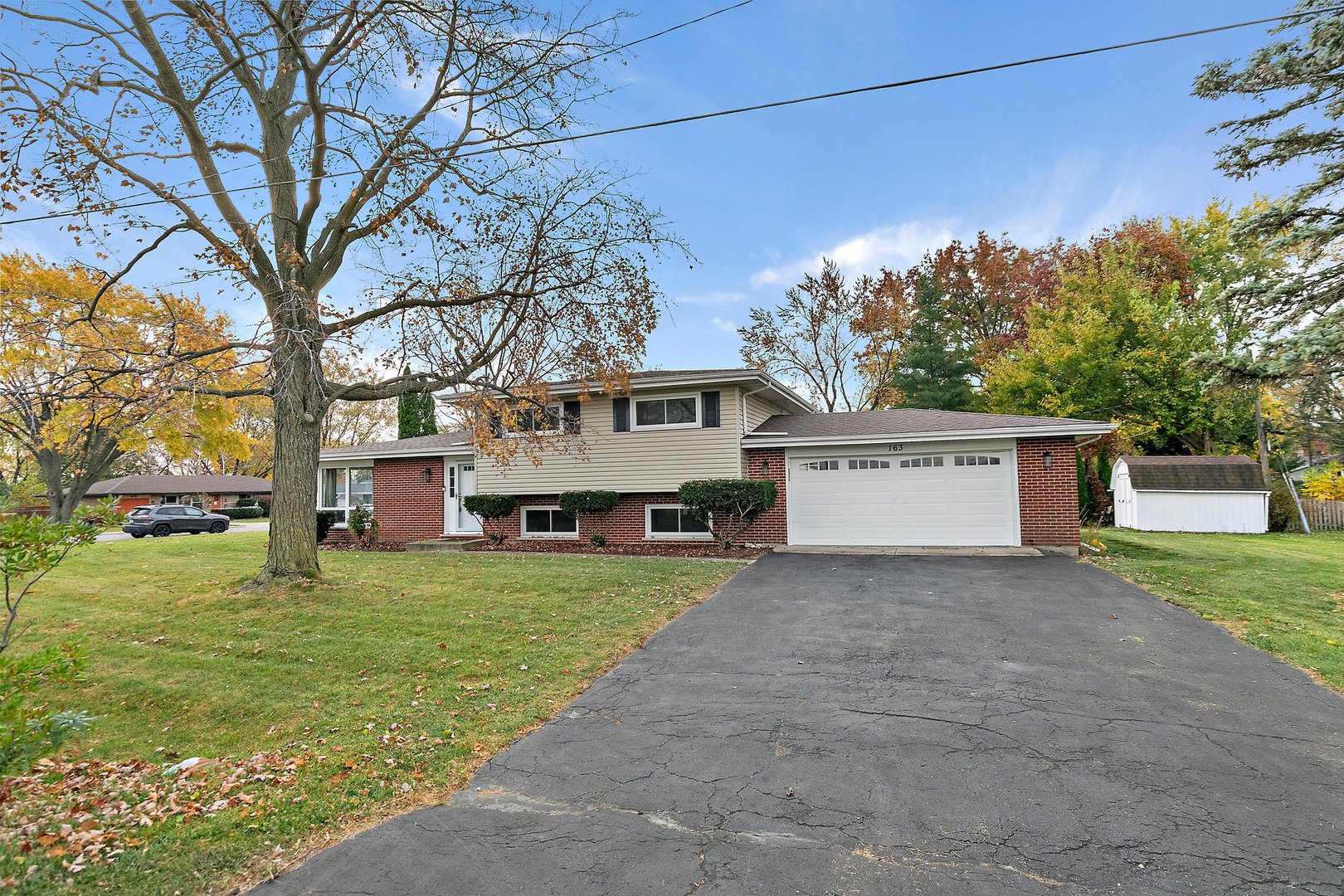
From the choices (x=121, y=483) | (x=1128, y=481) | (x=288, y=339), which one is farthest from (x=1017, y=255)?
(x=121, y=483)

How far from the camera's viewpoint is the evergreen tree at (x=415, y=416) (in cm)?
2594

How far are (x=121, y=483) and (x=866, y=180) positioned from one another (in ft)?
147

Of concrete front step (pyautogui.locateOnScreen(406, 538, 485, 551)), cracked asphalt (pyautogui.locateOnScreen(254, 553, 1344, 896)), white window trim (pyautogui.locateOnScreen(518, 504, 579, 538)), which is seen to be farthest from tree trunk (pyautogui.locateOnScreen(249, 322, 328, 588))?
white window trim (pyautogui.locateOnScreen(518, 504, 579, 538))

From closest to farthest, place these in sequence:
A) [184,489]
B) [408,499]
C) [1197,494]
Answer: [408,499] → [1197,494] → [184,489]

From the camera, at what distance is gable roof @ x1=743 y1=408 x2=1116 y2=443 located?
12.4 metres

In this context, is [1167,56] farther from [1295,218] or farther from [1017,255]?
[1017,255]

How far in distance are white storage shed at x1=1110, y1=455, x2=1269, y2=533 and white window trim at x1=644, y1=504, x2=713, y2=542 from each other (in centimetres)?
1567

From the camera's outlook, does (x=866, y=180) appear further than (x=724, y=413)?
Yes

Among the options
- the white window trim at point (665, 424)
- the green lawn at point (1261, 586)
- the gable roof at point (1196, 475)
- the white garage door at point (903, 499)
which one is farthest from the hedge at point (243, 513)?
the gable roof at point (1196, 475)

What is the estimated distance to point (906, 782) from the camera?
3.55 meters

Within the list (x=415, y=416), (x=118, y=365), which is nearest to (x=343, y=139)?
(x=118, y=365)

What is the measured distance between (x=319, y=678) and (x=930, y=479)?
1182cm

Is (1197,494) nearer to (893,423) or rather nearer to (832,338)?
(893,423)

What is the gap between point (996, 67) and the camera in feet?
20.3
